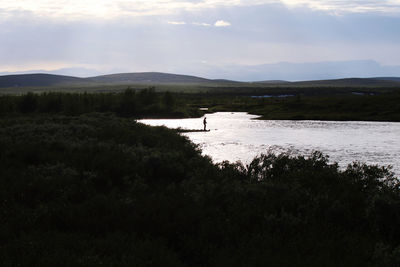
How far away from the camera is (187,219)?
11.8 m

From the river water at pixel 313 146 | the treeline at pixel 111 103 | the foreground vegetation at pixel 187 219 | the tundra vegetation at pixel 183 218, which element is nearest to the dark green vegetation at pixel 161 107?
the treeline at pixel 111 103

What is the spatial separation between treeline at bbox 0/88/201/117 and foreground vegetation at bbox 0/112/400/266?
3110 inches

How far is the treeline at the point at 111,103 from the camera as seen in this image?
92.7 m

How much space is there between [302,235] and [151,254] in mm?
4158

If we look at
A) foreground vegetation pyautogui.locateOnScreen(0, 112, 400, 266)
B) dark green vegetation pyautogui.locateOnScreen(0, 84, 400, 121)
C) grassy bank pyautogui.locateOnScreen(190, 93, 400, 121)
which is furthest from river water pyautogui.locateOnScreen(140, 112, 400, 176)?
dark green vegetation pyautogui.locateOnScreen(0, 84, 400, 121)

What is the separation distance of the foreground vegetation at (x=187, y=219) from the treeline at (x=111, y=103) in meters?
79.0

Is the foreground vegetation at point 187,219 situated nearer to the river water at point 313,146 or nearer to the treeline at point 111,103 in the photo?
the river water at point 313,146

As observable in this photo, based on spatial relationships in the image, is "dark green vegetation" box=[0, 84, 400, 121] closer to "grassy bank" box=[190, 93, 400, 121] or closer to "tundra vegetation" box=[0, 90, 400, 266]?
"grassy bank" box=[190, 93, 400, 121]

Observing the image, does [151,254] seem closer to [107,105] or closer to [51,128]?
[51,128]

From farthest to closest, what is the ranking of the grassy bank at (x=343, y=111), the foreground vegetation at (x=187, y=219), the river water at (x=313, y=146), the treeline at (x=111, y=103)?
1. the grassy bank at (x=343, y=111)
2. the treeline at (x=111, y=103)
3. the river water at (x=313, y=146)
4. the foreground vegetation at (x=187, y=219)

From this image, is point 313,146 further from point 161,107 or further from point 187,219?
point 161,107

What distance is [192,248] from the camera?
1027cm

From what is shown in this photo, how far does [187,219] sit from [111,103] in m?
102

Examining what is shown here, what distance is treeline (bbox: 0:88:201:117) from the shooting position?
304 feet
